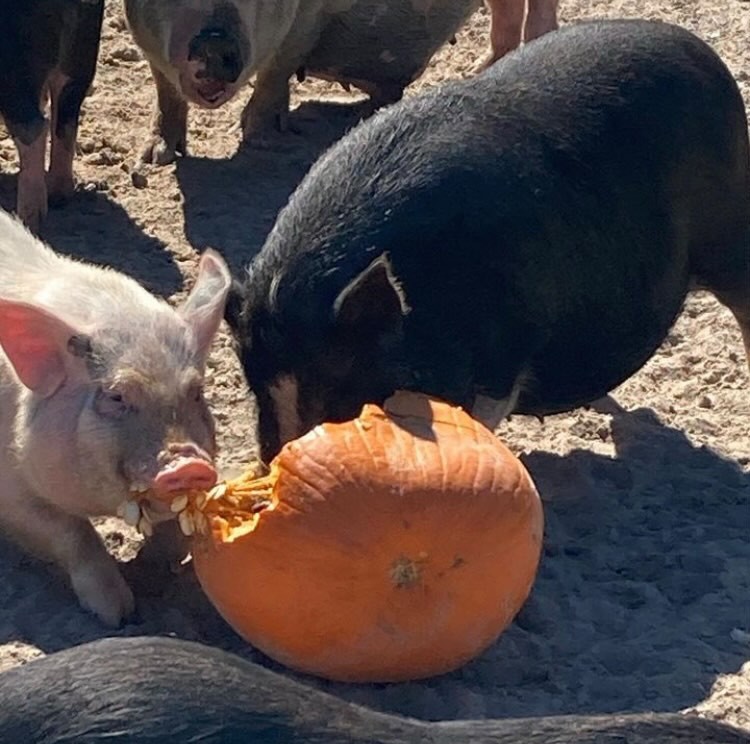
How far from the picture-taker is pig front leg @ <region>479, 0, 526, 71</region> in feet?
24.7

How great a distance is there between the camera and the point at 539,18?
298 inches

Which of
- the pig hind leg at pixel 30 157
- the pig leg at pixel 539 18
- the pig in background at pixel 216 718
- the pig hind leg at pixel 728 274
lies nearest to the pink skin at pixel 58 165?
the pig hind leg at pixel 30 157

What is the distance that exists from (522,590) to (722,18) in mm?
4444

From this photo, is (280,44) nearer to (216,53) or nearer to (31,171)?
(216,53)

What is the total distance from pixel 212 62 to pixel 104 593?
2.83m

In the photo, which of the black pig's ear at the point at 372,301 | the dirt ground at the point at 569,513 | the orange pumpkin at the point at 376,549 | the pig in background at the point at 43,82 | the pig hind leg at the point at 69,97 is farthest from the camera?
the pig hind leg at the point at 69,97

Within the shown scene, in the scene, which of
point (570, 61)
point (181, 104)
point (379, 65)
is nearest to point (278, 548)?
point (570, 61)

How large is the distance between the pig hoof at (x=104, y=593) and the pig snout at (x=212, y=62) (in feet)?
8.94

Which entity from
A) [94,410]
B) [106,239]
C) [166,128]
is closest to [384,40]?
[166,128]

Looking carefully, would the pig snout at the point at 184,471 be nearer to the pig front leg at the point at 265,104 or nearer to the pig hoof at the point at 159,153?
the pig hoof at the point at 159,153

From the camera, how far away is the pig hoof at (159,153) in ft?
22.0

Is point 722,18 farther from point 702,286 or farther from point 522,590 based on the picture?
point 522,590

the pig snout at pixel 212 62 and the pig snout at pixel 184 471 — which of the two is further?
the pig snout at pixel 212 62

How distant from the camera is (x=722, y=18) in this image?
7.73 m
